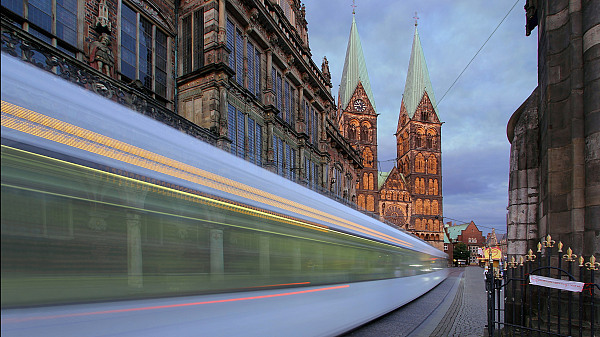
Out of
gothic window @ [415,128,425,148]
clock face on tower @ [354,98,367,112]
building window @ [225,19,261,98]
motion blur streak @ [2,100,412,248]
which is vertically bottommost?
motion blur streak @ [2,100,412,248]

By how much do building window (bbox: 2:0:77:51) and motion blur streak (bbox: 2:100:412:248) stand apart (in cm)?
847

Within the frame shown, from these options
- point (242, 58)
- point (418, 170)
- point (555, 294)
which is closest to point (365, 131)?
point (418, 170)

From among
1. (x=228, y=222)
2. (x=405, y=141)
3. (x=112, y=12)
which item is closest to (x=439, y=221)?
(x=405, y=141)

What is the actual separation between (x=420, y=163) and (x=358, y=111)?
1797 centimetres

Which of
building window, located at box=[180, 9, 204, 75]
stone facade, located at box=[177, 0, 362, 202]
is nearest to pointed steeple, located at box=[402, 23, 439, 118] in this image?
stone facade, located at box=[177, 0, 362, 202]

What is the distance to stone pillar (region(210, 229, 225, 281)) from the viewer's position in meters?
3.75

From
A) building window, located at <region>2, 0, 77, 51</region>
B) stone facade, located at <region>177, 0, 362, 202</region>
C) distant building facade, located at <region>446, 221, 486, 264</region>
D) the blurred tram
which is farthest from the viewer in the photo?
distant building facade, located at <region>446, 221, 486, 264</region>

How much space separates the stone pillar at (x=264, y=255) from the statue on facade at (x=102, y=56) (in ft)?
28.6

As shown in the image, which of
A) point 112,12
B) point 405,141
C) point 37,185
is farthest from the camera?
point 405,141

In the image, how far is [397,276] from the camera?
10781 mm

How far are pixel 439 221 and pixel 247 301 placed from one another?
284ft

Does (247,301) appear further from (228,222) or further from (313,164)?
(313,164)

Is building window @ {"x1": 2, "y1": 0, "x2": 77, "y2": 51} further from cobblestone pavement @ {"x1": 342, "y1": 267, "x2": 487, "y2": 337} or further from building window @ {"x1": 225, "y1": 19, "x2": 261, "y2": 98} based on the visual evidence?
cobblestone pavement @ {"x1": 342, "y1": 267, "x2": 487, "y2": 337}

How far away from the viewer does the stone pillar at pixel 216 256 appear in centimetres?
375
